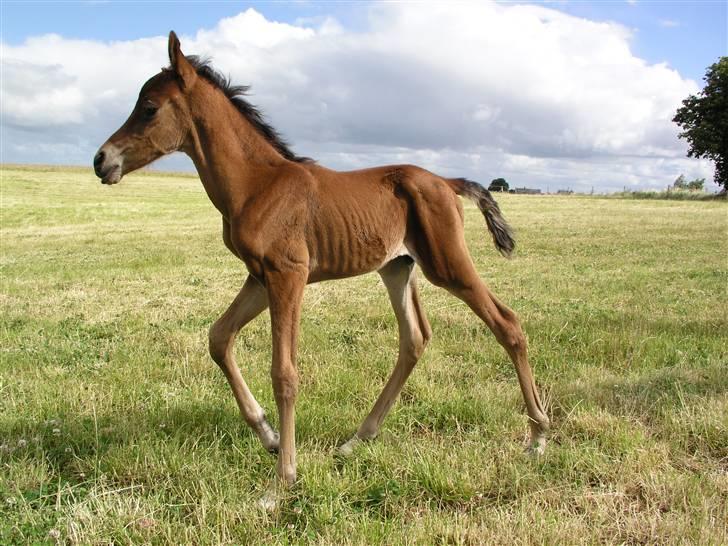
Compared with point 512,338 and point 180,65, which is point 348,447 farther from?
point 180,65

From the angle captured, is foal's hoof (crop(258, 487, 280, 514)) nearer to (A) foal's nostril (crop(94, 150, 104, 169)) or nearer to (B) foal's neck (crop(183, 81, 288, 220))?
(B) foal's neck (crop(183, 81, 288, 220))

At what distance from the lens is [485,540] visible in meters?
3.01

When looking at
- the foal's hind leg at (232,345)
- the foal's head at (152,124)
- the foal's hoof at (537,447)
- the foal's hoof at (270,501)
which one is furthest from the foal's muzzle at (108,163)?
the foal's hoof at (537,447)

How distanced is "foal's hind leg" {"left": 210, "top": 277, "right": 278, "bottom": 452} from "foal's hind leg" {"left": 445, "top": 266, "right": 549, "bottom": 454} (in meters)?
1.36

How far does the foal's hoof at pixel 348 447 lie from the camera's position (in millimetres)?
4051

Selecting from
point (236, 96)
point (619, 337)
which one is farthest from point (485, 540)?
point (619, 337)

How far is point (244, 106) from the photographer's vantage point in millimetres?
4238

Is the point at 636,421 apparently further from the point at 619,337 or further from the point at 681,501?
the point at 619,337

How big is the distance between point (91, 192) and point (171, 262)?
100 feet

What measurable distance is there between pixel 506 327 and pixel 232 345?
6.34 ft

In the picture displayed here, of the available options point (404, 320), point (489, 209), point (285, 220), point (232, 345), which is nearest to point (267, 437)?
point (232, 345)

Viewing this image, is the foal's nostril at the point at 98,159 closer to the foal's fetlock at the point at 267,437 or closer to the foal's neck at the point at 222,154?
the foal's neck at the point at 222,154

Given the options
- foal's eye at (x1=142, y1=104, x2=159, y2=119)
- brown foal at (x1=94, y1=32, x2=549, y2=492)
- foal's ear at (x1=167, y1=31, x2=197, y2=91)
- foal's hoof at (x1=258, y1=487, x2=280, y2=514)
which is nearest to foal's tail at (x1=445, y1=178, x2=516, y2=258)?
brown foal at (x1=94, y1=32, x2=549, y2=492)

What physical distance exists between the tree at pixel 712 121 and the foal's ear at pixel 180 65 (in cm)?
4634
